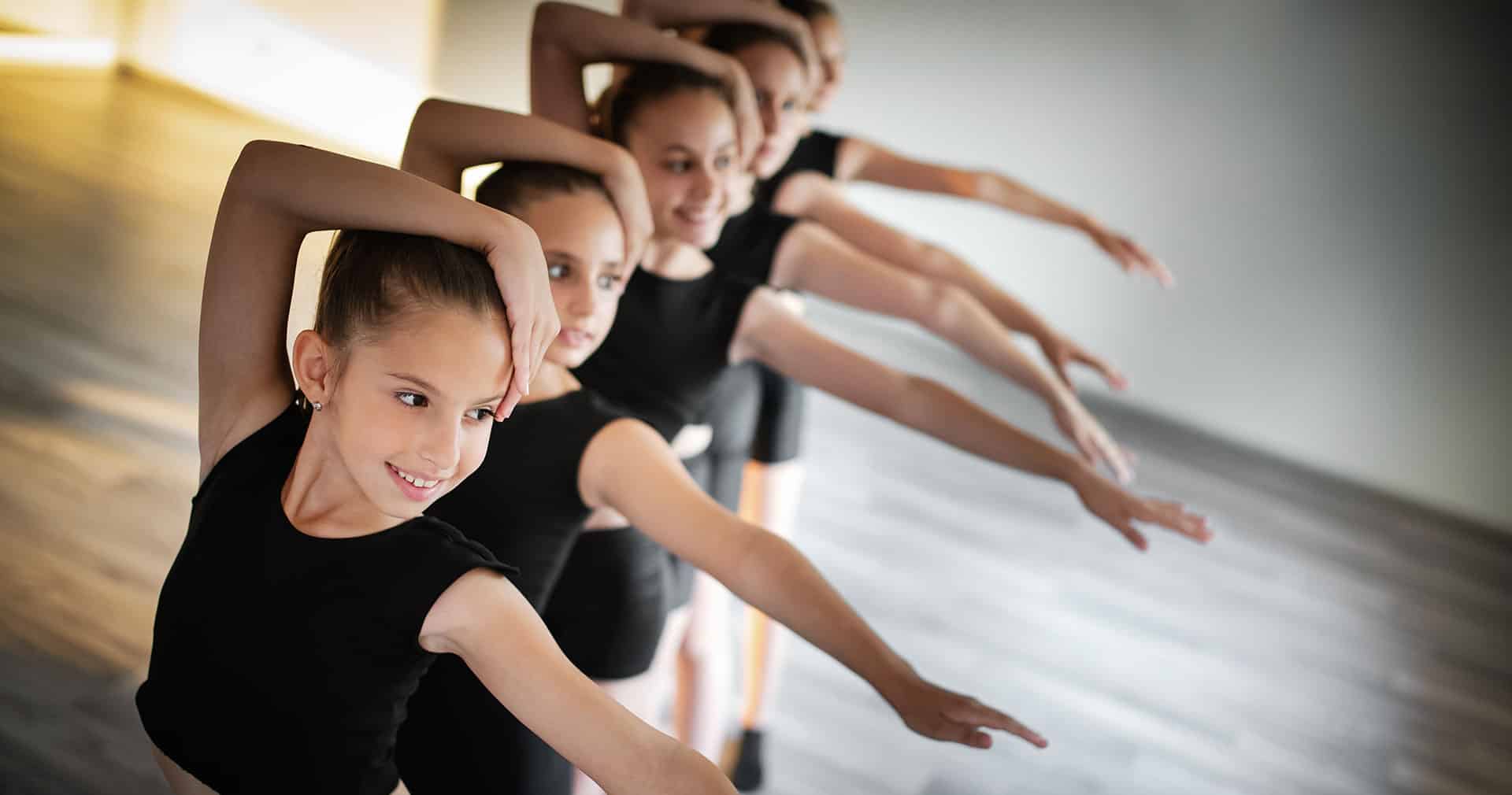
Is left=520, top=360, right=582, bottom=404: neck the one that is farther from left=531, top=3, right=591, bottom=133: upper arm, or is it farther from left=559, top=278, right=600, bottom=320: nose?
left=531, top=3, right=591, bottom=133: upper arm

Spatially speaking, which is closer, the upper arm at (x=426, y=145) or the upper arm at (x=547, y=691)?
the upper arm at (x=547, y=691)

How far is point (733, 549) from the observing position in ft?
3.20

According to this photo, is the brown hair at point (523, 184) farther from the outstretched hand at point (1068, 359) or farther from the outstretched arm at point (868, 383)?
the outstretched hand at point (1068, 359)

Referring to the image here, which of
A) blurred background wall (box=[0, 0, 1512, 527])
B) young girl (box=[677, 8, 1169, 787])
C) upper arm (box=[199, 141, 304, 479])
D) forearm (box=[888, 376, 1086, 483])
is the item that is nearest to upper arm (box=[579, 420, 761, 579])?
upper arm (box=[199, 141, 304, 479])

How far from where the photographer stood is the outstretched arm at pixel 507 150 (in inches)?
34.9

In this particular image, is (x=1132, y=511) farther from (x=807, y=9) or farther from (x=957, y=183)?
(x=807, y=9)

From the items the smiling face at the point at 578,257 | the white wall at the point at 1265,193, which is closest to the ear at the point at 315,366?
the smiling face at the point at 578,257

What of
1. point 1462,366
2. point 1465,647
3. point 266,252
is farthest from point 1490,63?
point 266,252

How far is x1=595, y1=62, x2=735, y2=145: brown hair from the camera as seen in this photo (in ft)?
4.07

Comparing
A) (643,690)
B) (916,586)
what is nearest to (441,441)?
(643,690)

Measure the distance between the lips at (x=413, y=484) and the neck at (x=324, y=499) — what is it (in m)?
0.04

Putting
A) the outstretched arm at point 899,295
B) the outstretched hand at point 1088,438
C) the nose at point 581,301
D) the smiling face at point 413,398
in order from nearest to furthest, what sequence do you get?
the smiling face at point 413,398 → the nose at point 581,301 → the outstretched hand at point 1088,438 → the outstretched arm at point 899,295

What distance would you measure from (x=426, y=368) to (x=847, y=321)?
3.89 metres

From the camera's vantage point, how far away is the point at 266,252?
77 centimetres
